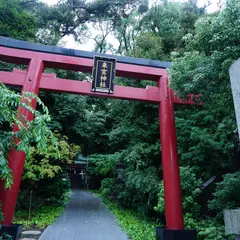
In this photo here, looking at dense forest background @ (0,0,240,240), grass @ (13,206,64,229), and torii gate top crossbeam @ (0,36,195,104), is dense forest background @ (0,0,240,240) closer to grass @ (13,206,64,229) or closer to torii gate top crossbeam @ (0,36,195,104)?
grass @ (13,206,64,229)

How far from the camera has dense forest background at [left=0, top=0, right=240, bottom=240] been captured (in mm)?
4273

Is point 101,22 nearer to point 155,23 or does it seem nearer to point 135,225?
point 155,23

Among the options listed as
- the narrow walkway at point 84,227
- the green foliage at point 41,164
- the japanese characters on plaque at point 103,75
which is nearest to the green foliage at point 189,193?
the narrow walkway at point 84,227

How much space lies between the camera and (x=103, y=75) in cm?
625

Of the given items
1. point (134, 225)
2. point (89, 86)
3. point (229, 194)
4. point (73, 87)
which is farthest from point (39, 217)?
point (229, 194)

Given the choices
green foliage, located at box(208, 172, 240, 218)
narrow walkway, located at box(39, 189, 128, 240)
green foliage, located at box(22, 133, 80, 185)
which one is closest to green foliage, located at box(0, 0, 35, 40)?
green foliage, located at box(22, 133, 80, 185)

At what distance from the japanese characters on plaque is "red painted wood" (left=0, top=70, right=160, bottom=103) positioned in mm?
163

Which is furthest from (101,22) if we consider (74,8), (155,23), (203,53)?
(203,53)

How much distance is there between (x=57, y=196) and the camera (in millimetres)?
9438

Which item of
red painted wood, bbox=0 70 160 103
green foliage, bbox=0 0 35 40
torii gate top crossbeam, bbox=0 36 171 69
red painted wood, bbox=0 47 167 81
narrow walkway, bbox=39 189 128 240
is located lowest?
narrow walkway, bbox=39 189 128 240

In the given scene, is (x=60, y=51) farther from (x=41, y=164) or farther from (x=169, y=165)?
(x=169, y=165)

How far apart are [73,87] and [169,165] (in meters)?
3.23

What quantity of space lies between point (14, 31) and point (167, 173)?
10.6 meters

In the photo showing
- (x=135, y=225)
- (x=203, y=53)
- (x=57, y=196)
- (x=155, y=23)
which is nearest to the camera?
(x=203, y=53)
